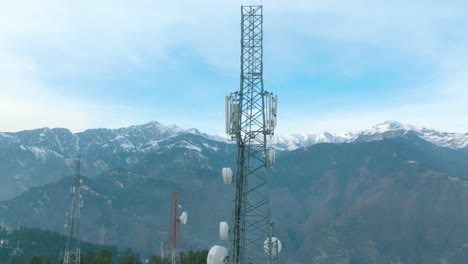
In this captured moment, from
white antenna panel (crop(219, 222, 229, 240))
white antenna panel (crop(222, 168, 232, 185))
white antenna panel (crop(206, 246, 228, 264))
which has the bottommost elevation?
white antenna panel (crop(206, 246, 228, 264))

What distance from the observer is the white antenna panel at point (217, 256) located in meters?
33.7

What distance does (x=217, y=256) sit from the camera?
3375 cm

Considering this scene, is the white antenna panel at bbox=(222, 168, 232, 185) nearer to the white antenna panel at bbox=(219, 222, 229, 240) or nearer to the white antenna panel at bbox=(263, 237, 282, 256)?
the white antenna panel at bbox=(219, 222, 229, 240)

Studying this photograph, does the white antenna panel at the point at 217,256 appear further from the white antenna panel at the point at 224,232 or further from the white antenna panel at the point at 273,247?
the white antenna panel at the point at 273,247

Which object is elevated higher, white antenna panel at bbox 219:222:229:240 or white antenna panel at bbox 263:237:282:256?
white antenna panel at bbox 219:222:229:240

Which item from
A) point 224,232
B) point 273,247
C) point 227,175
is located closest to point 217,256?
point 224,232

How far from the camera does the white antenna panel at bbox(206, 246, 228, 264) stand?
33.7 m

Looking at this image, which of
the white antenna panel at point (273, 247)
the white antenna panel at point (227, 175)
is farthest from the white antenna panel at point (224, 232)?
the white antenna panel at point (227, 175)

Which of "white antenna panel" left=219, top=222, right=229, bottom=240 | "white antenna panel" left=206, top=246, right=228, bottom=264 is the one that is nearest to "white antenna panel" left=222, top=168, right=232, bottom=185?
"white antenna panel" left=219, top=222, right=229, bottom=240

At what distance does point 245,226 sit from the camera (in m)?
33.8

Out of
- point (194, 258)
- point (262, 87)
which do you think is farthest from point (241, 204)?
point (194, 258)

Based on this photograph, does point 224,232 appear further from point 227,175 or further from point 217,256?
point 227,175

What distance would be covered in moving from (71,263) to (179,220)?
3507 cm

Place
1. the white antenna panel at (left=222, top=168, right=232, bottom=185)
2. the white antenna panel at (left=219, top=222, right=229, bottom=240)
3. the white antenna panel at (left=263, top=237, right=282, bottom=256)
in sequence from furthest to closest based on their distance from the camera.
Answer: the white antenna panel at (left=222, top=168, right=232, bottom=185) < the white antenna panel at (left=219, top=222, right=229, bottom=240) < the white antenna panel at (left=263, top=237, right=282, bottom=256)
